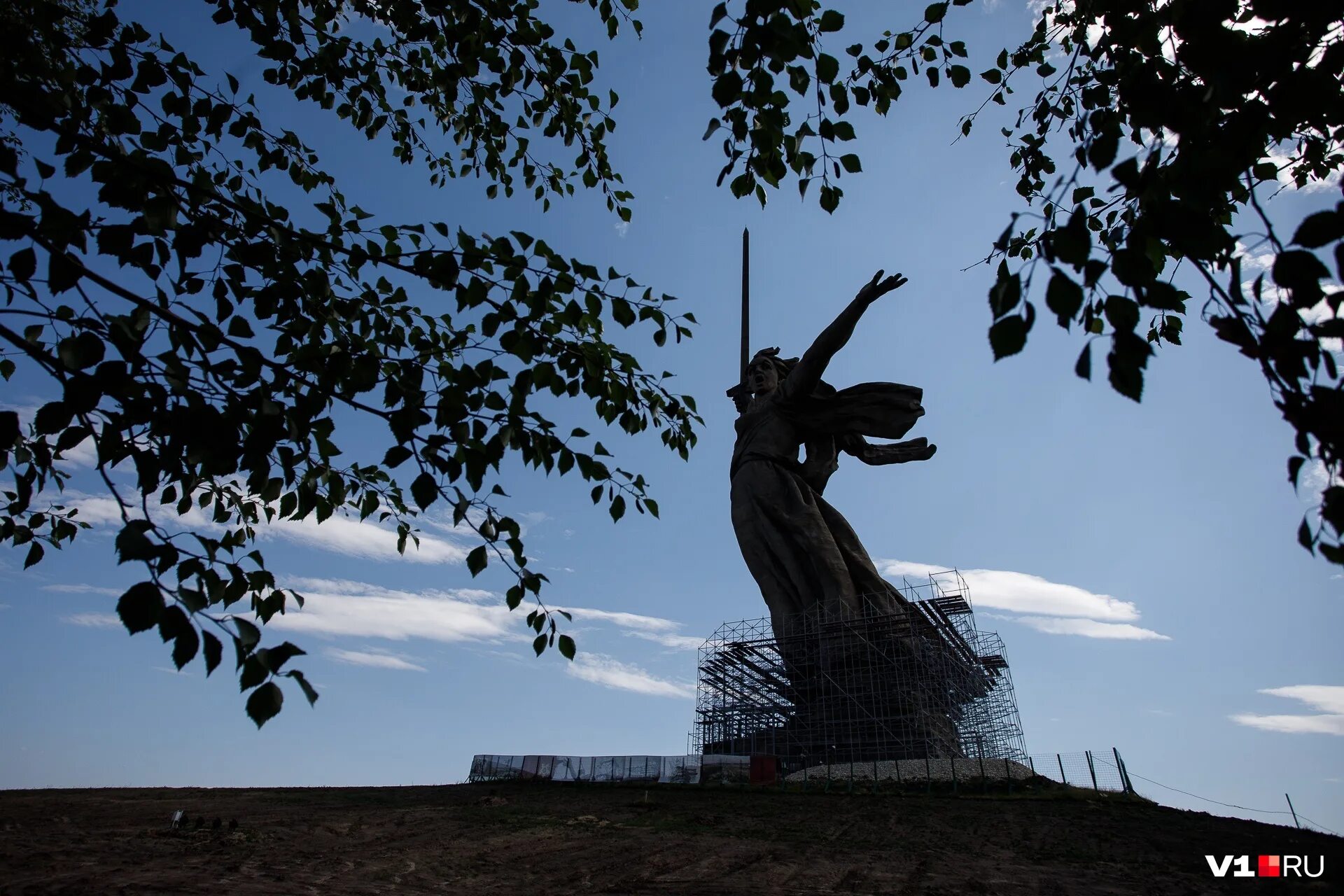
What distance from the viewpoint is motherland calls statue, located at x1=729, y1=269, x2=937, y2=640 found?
63.0 ft

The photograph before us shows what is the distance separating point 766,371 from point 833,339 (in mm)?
3974

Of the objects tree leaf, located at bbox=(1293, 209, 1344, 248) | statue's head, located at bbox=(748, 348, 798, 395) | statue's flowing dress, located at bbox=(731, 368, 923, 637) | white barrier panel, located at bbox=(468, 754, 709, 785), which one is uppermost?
statue's head, located at bbox=(748, 348, 798, 395)

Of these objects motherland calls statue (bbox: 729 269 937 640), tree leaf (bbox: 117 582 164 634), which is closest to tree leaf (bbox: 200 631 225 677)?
tree leaf (bbox: 117 582 164 634)

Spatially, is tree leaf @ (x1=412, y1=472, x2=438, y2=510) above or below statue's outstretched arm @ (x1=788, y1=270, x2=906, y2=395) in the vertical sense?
below

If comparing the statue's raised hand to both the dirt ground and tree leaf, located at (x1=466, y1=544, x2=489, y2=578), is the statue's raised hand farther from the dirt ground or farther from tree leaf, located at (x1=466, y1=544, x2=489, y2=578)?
tree leaf, located at (x1=466, y1=544, x2=489, y2=578)

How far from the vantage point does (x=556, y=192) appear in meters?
6.18

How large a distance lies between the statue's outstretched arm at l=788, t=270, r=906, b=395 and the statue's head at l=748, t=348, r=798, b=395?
1.78 m

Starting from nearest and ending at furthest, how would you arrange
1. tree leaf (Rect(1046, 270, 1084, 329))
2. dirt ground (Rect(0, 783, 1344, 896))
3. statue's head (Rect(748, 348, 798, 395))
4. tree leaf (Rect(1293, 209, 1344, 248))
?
tree leaf (Rect(1293, 209, 1344, 248)) → tree leaf (Rect(1046, 270, 1084, 329)) → dirt ground (Rect(0, 783, 1344, 896)) → statue's head (Rect(748, 348, 798, 395))

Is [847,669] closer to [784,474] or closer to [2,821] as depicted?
[784,474]

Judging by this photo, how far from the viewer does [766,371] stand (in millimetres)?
22172

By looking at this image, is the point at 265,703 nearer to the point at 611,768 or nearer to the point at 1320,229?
the point at 1320,229

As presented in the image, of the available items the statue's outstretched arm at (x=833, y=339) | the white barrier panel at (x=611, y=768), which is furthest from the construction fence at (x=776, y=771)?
the statue's outstretched arm at (x=833, y=339)

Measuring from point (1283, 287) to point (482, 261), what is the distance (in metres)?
2.86
